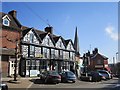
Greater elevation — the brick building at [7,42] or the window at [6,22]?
the window at [6,22]

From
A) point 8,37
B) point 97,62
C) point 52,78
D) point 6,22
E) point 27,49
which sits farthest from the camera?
point 97,62

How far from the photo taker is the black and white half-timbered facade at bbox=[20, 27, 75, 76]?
39.9 metres

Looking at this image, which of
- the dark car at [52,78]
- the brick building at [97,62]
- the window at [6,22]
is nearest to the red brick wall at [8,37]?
the window at [6,22]

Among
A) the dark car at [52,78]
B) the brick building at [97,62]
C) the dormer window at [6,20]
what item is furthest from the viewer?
the brick building at [97,62]

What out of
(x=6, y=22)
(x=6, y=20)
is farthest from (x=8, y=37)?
(x=6, y=20)

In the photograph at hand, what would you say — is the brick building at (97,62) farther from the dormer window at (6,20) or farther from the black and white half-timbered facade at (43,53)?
the dormer window at (6,20)

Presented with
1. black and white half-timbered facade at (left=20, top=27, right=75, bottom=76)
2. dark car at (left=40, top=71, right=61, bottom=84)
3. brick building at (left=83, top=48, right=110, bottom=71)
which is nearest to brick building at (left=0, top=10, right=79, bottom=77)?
black and white half-timbered facade at (left=20, top=27, right=75, bottom=76)

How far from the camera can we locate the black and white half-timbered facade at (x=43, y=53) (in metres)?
39.9

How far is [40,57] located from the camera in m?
43.7

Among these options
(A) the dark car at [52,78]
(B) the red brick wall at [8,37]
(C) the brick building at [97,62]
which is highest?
(B) the red brick wall at [8,37]

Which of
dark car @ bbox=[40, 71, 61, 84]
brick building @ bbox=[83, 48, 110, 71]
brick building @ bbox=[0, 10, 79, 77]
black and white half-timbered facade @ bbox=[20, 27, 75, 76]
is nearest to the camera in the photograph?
dark car @ bbox=[40, 71, 61, 84]

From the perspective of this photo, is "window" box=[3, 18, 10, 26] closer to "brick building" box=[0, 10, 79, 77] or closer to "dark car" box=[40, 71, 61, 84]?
"brick building" box=[0, 10, 79, 77]

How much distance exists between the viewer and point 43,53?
4519 centimetres

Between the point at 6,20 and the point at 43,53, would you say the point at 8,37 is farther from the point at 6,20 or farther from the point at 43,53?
the point at 43,53
